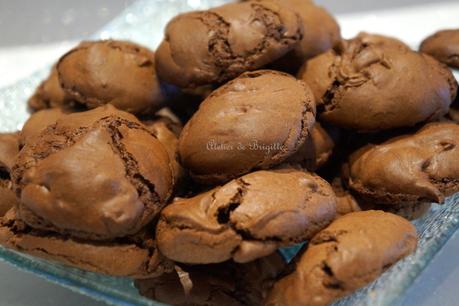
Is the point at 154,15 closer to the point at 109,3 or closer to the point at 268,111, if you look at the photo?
the point at 109,3

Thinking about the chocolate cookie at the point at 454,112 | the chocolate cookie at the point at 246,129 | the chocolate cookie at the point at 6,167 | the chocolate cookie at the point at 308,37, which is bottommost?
the chocolate cookie at the point at 6,167

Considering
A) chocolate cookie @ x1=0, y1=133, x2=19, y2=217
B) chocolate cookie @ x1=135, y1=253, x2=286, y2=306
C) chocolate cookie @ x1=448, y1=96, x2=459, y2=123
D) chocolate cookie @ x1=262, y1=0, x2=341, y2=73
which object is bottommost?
chocolate cookie @ x1=135, y1=253, x2=286, y2=306

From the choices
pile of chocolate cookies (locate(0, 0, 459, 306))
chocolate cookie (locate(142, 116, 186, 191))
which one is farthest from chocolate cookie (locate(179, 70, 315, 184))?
chocolate cookie (locate(142, 116, 186, 191))

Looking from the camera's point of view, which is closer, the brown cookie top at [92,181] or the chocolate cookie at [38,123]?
the brown cookie top at [92,181]

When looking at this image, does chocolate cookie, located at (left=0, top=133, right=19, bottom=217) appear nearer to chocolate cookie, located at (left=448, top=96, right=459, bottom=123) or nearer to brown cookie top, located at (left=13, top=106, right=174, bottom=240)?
brown cookie top, located at (left=13, top=106, right=174, bottom=240)

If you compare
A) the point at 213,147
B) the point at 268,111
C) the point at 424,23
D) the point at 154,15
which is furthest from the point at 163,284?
the point at 424,23

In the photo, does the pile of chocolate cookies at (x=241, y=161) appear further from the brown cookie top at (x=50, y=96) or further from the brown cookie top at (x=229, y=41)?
the brown cookie top at (x=50, y=96)

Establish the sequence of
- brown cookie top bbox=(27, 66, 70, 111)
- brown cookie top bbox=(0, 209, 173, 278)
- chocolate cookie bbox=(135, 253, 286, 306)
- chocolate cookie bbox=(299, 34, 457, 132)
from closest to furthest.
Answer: brown cookie top bbox=(0, 209, 173, 278)
chocolate cookie bbox=(135, 253, 286, 306)
chocolate cookie bbox=(299, 34, 457, 132)
brown cookie top bbox=(27, 66, 70, 111)

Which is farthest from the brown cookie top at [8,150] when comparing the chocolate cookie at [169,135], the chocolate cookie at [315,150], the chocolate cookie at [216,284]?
the chocolate cookie at [315,150]
